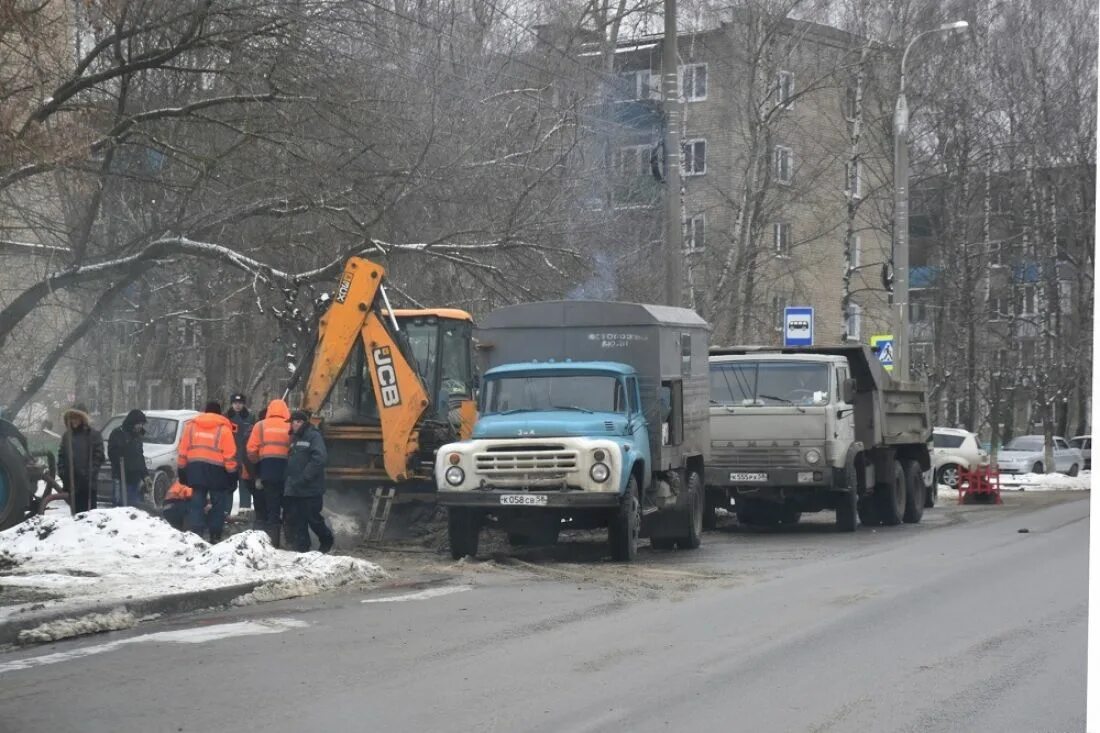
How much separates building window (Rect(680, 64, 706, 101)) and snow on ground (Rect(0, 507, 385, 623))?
2451cm

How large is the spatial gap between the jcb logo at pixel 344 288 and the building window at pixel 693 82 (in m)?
20.3

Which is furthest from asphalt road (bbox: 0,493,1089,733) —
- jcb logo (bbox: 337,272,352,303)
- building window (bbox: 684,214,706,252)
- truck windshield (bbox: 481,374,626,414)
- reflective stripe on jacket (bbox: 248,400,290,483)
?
building window (bbox: 684,214,706,252)

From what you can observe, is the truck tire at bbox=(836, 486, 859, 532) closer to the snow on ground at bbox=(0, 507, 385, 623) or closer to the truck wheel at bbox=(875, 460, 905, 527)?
the truck wheel at bbox=(875, 460, 905, 527)

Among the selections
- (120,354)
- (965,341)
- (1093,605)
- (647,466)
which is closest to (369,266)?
(647,466)

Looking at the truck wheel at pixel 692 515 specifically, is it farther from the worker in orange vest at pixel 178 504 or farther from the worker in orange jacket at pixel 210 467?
the worker in orange vest at pixel 178 504

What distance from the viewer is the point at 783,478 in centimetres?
2100

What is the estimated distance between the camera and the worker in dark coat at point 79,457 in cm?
1891

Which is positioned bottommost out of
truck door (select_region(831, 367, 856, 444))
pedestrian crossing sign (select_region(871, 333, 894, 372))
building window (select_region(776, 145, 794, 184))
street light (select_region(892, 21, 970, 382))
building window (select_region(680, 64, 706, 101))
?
truck door (select_region(831, 367, 856, 444))

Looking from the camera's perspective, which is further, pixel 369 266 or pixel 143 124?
pixel 369 266

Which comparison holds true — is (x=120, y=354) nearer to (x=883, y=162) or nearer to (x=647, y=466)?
(x=647, y=466)

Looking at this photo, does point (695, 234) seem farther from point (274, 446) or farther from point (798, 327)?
point (274, 446)

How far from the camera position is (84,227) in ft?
57.8

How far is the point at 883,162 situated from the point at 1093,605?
36982 millimetres

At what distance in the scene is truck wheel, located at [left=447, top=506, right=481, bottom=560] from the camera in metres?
16.6
